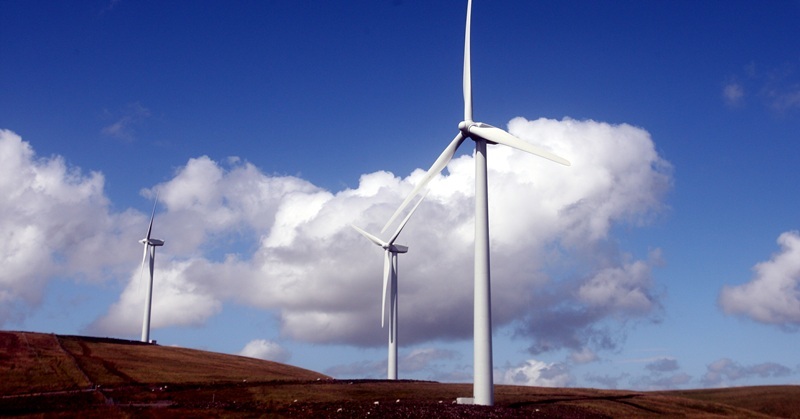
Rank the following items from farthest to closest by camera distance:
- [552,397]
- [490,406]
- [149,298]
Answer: [149,298] < [552,397] < [490,406]

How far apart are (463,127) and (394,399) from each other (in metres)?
25.1

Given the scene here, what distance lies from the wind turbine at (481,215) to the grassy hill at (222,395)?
264 cm

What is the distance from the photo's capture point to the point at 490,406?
2341 inches

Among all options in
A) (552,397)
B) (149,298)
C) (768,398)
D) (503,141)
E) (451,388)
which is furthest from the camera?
(149,298)

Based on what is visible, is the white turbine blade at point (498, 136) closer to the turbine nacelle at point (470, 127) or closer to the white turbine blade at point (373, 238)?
the turbine nacelle at point (470, 127)

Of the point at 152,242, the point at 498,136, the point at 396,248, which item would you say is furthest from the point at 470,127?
the point at 152,242

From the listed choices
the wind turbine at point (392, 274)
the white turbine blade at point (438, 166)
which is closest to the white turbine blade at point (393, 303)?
the wind turbine at point (392, 274)

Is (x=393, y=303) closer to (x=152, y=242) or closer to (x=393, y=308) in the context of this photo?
(x=393, y=308)

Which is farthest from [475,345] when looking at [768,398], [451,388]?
[768,398]

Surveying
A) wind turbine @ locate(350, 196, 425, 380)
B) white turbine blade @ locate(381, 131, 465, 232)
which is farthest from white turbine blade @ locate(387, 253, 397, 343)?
white turbine blade @ locate(381, 131, 465, 232)

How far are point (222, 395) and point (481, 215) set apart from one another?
28.6m

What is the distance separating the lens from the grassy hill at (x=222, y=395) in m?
57.2

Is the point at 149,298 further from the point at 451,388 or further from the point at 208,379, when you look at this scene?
the point at 451,388

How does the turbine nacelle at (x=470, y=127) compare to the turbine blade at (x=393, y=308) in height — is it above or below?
above
